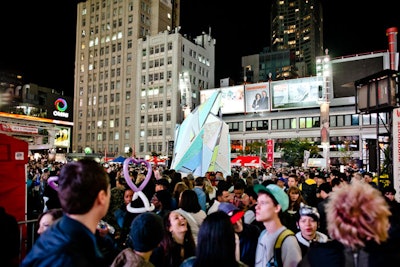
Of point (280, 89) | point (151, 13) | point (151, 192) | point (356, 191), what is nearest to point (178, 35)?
point (151, 13)

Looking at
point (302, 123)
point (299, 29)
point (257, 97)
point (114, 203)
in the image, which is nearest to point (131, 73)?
point (257, 97)

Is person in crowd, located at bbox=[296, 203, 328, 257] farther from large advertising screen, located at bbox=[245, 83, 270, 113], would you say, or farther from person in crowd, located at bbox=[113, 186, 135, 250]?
large advertising screen, located at bbox=[245, 83, 270, 113]

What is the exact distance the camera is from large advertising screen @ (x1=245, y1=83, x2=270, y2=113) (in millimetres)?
64875

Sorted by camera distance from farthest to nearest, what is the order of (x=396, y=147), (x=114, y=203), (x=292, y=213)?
1. (x=396, y=147)
2. (x=114, y=203)
3. (x=292, y=213)

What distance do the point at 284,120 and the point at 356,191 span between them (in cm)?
6679

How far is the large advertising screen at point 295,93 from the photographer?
60.0 m

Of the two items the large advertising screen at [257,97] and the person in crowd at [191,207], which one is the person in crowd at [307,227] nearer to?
the person in crowd at [191,207]

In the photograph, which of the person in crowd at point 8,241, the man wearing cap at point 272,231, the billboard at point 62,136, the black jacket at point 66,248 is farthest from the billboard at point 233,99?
the black jacket at point 66,248

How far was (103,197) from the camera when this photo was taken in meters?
2.08

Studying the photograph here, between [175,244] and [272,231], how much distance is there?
1156mm

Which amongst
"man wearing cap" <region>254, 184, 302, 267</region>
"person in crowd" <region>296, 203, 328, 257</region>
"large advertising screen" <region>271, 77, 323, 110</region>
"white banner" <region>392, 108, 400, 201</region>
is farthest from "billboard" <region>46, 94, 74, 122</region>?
"man wearing cap" <region>254, 184, 302, 267</region>

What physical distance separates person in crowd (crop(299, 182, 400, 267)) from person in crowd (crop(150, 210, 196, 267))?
5.77 ft

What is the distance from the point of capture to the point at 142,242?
288 cm

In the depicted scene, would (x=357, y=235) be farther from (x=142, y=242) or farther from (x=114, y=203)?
(x=114, y=203)
